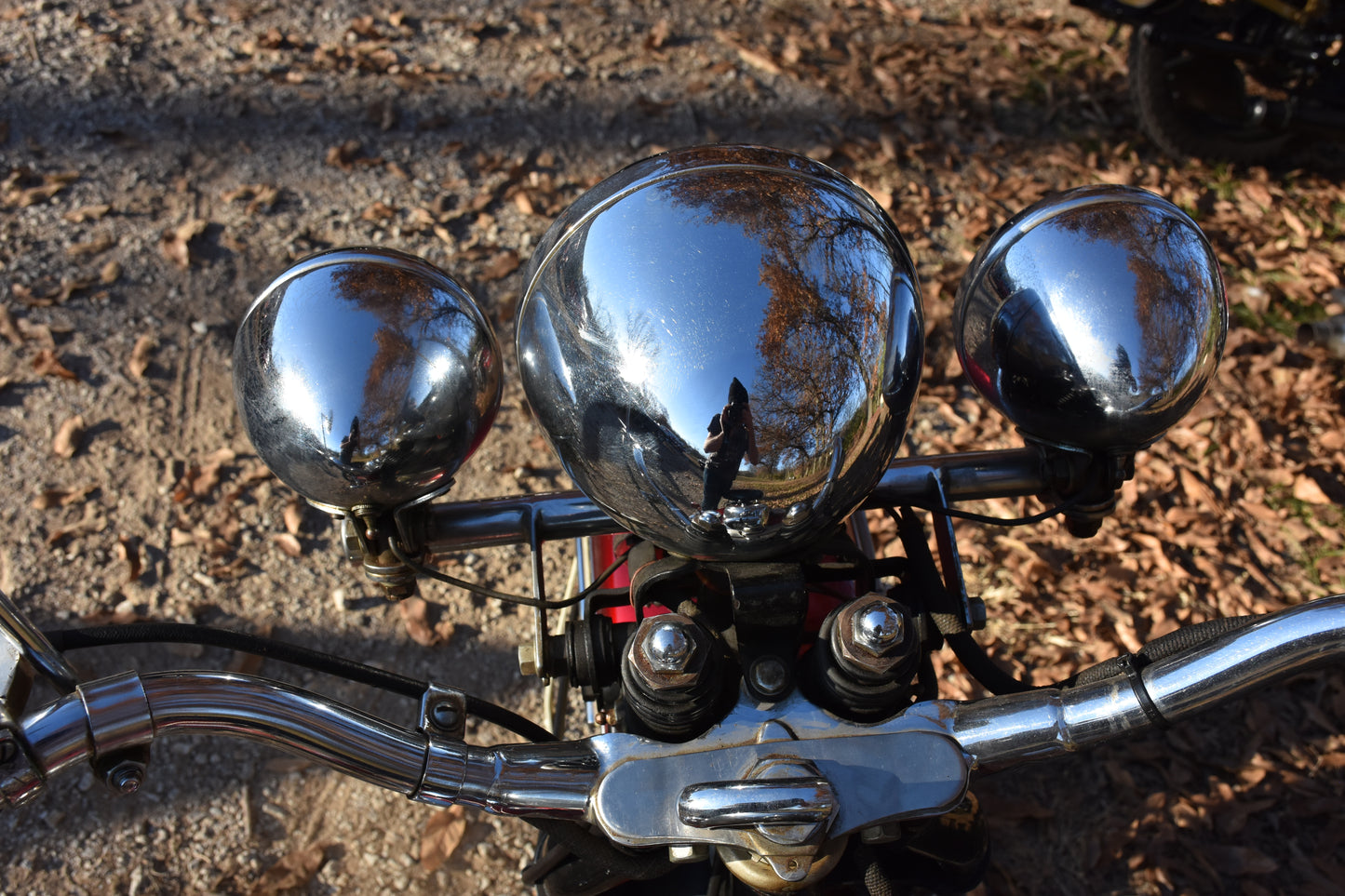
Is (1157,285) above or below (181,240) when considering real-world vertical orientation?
above

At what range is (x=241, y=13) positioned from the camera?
5301 millimetres

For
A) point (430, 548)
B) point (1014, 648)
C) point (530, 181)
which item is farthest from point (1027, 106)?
point (430, 548)

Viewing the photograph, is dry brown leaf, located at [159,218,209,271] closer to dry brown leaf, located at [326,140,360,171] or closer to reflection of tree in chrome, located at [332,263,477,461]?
dry brown leaf, located at [326,140,360,171]

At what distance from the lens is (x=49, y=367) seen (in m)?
3.72

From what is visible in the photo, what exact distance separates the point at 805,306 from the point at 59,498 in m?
3.30

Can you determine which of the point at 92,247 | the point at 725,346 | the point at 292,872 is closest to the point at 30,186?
the point at 92,247

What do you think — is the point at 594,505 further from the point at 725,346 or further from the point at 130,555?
the point at 130,555

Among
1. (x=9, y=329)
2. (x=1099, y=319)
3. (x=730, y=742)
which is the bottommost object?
(x=9, y=329)

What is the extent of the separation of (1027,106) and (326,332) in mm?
5090

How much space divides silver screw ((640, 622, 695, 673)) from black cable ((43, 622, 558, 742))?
363mm

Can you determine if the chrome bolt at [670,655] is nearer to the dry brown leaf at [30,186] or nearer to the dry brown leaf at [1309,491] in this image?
the dry brown leaf at [1309,491]

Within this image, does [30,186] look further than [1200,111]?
No

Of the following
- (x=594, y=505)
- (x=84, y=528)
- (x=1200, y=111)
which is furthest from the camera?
(x=1200, y=111)

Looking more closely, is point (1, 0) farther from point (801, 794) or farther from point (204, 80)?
point (801, 794)
